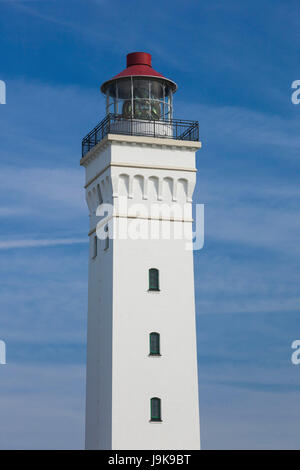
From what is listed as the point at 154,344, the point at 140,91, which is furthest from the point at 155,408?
the point at 140,91

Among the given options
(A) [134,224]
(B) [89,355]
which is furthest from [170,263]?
(B) [89,355]

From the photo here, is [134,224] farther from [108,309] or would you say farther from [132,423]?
[132,423]

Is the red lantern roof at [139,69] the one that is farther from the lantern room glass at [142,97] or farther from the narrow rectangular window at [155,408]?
the narrow rectangular window at [155,408]

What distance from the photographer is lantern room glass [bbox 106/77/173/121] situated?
59.3m

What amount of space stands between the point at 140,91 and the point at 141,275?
9.92 m

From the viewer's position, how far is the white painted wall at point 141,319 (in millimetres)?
54688

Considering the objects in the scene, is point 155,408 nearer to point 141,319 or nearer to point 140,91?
point 141,319

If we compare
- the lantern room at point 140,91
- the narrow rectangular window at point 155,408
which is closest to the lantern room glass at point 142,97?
the lantern room at point 140,91

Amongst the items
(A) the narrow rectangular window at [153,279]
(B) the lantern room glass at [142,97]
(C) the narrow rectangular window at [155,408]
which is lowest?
(C) the narrow rectangular window at [155,408]

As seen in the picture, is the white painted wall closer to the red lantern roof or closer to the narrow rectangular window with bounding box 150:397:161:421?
the narrow rectangular window with bounding box 150:397:161:421

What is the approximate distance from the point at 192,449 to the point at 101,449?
172 inches

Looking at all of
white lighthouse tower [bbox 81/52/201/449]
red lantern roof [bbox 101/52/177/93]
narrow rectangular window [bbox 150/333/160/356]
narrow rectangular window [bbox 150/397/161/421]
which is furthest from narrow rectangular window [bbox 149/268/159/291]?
red lantern roof [bbox 101/52/177/93]

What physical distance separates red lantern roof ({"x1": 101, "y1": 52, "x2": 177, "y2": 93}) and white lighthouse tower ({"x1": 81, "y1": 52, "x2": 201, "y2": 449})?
60 mm

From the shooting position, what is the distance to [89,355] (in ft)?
193
